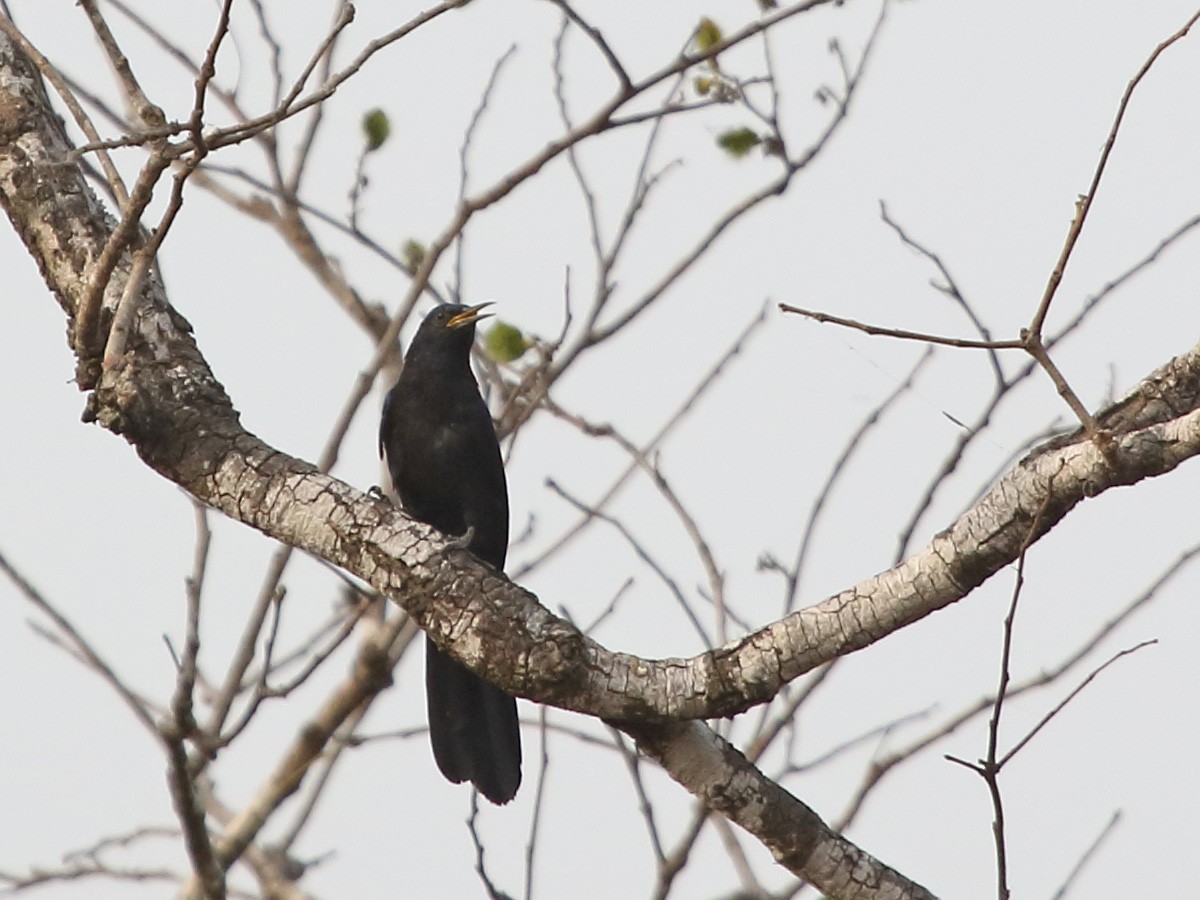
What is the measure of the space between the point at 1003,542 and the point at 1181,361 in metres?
0.47

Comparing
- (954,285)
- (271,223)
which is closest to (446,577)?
(954,285)

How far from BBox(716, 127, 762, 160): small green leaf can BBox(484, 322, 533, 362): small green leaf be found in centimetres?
84

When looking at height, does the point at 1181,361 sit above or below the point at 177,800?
above

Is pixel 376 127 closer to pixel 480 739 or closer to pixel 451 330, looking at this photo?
pixel 451 330

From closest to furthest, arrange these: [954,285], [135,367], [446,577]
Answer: [446,577], [135,367], [954,285]

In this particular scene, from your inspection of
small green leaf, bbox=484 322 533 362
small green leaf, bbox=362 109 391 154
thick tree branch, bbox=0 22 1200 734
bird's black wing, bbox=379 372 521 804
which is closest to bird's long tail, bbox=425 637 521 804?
bird's black wing, bbox=379 372 521 804

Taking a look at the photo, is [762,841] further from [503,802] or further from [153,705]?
[153,705]

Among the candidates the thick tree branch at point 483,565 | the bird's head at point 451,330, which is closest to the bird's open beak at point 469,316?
the bird's head at point 451,330

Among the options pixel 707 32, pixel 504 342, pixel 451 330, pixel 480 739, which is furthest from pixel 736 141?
pixel 480 739

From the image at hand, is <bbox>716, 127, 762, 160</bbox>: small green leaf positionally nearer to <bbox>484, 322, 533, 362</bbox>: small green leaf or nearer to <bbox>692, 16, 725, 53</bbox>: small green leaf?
<bbox>692, 16, 725, 53</bbox>: small green leaf

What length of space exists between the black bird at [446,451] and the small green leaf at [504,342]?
581 millimetres

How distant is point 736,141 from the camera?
4.64m

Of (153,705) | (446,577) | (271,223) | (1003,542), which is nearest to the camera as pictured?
(1003,542)

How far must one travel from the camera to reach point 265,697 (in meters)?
3.86
